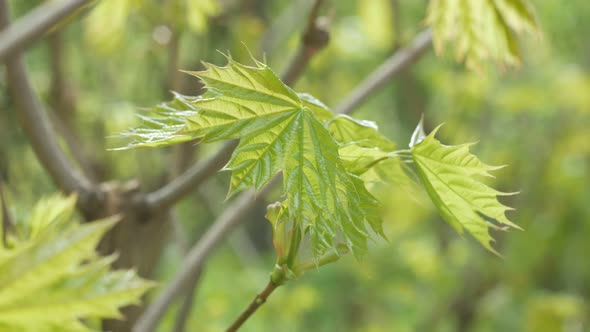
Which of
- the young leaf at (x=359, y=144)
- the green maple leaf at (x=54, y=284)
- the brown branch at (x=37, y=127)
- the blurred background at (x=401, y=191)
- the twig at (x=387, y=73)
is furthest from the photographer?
the blurred background at (x=401, y=191)

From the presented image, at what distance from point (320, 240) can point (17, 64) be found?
443mm

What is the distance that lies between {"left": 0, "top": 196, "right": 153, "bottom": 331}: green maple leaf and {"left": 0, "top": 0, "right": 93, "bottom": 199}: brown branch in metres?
0.39

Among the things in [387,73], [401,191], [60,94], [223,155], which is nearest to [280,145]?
[223,155]

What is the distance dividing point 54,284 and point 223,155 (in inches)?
15.1

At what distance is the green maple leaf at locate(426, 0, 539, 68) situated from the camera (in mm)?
837

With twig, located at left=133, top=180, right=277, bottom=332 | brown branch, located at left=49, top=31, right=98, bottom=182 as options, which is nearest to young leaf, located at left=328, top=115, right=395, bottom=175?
twig, located at left=133, top=180, right=277, bottom=332

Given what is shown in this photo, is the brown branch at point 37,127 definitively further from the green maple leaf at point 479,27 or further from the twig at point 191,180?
the green maple leaf at point 479,27

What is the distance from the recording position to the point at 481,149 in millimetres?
2488

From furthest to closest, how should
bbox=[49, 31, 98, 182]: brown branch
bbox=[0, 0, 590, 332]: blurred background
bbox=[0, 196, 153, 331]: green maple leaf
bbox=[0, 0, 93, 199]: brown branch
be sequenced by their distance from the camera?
bbox=[0, 0, 590, 332]: blurred background < bbox=[49, 31, 98, 182]: brown branch < bbox=[0, 0, 93, 199]: brown branch < bbox=[0, 196, 153, 331]: green maple leaf

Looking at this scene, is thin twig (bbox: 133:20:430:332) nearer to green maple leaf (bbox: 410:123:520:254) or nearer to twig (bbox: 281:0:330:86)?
twig (bbox: 281:0:330:86)

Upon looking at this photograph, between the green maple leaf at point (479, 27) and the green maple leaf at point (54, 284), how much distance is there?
54cm

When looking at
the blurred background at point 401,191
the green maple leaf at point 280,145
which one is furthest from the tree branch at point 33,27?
the blurred background at point 401,191

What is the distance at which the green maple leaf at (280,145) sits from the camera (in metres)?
0.46

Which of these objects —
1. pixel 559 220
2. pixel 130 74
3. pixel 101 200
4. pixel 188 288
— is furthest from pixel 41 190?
pixel 559 220
